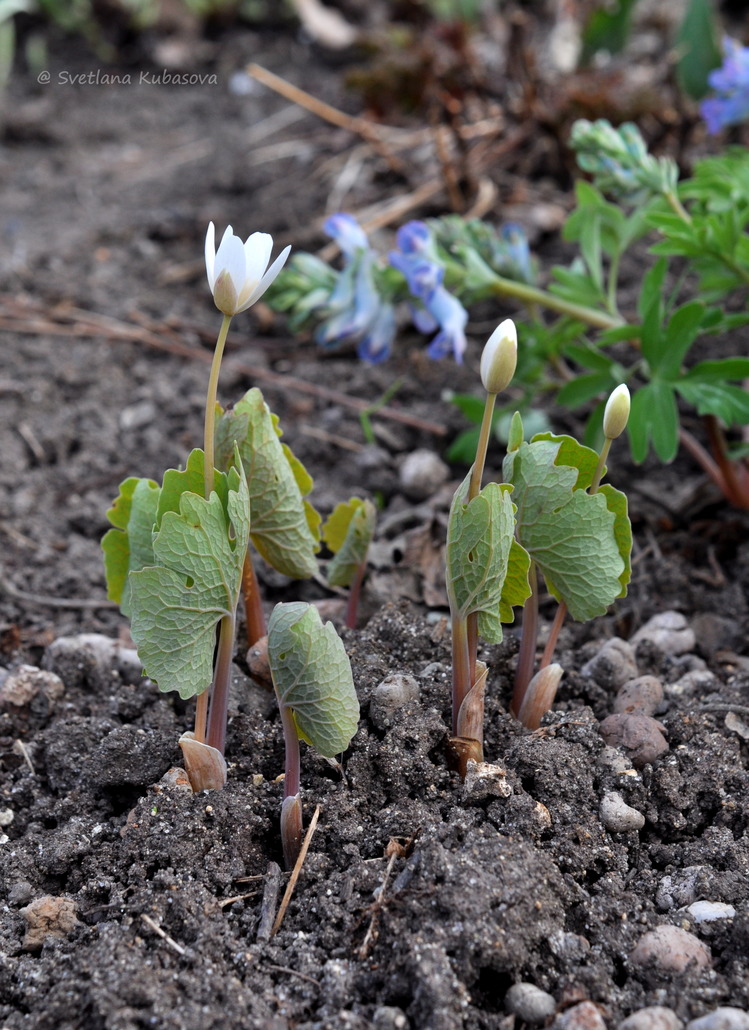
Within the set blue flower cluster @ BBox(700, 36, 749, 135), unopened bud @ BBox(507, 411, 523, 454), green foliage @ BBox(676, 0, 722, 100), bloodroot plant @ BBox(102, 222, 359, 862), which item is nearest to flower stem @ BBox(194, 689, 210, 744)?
bloodroot plant @ BBox(102, 222, 359, 862)

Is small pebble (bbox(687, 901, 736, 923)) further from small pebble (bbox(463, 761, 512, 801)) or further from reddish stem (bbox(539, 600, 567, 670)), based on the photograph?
reddish stem (bbox(539, 600, 567, 670))

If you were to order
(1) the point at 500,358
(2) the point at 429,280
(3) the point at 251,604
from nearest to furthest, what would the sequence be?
1. (1) the point at 500,358
2. (3) the point at 251,604
3. (2) the point at 429,280

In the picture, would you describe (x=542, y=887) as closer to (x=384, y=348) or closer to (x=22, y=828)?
(x=22, y=828)

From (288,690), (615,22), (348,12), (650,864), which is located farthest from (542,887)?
(348,12)

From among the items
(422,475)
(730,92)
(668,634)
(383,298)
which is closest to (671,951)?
(668,634)

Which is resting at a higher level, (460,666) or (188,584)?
(188,584)

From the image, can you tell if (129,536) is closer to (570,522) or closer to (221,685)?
(221,685)
